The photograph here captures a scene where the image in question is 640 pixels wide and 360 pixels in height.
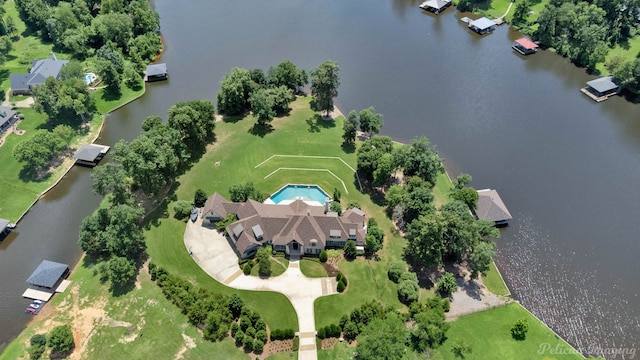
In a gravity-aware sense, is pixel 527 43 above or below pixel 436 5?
below

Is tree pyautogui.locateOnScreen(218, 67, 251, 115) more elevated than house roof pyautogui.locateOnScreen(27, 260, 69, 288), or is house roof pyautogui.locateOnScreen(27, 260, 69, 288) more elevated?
tree pyautogui.locateOnScreen(218, 67, 251, 115)

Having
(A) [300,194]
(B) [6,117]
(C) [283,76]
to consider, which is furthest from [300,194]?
(B) [6,117]

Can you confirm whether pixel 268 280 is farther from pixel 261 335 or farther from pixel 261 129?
pixel 261 129

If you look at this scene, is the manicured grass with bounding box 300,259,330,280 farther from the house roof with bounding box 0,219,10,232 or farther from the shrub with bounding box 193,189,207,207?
the house roof with bounding box 0,219,10,232

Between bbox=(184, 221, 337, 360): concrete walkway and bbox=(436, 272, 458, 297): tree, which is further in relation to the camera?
bbox=(436, 272, 458, 297): tree

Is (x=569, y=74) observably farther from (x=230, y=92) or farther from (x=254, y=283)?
(x=254, y=283)

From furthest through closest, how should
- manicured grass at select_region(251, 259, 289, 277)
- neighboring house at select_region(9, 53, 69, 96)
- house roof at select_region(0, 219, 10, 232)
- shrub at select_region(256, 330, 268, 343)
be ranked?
neighboring house at select_region(9, 53, 69, 96) → house roof at select_region(0, 219, 10, 232) → manicured grass at select_region(251, 259, 289, 277) → shrub at select_region(256, 330, 268, 343)

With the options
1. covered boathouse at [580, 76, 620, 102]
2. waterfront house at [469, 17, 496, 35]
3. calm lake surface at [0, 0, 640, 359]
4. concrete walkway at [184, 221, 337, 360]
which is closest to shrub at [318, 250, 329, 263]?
concrete walkway at [184, 221, 337, 360]

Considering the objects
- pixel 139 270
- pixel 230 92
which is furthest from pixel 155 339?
pixel 230 92
